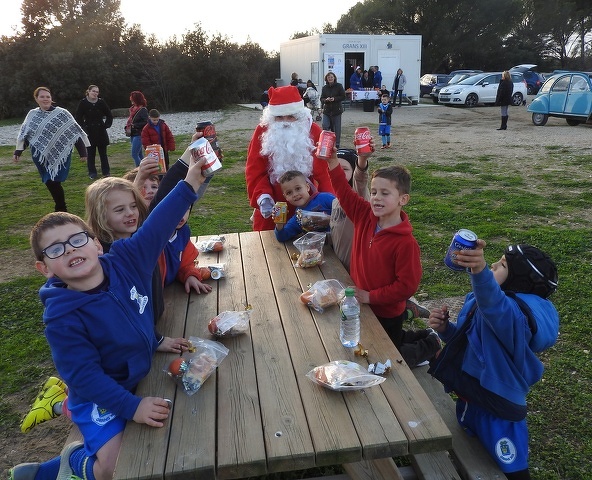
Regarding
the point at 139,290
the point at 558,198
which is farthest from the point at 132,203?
the point at 558,198

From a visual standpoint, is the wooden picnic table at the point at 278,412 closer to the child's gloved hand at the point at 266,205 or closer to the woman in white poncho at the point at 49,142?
the child's gloved hand at the point at 266,205

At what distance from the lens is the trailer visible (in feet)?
76.1

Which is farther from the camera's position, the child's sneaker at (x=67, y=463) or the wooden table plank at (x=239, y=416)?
the child's sneaker at (x=67, y=463)

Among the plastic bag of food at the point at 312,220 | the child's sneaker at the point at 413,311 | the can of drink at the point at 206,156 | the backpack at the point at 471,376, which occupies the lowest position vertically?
the child's sneaker at the point at 413,311

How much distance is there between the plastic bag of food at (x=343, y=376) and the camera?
2.02 m

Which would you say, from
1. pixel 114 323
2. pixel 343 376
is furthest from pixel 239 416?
pixel 114 323

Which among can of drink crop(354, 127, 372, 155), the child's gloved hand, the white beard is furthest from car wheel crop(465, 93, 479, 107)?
can of drink crop(354, 127, 372, 155)

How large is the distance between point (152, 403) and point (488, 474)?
4.87 ft

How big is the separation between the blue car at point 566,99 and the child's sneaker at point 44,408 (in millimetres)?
16511

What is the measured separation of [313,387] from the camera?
2078mm

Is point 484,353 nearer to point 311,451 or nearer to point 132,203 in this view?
point 311,451

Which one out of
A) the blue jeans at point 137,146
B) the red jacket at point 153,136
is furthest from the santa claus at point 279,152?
the blue jeans at point 137,146

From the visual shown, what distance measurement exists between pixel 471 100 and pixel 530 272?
23.1 meters

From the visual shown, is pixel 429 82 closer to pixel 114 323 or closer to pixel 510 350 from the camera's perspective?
pixel 510 350
